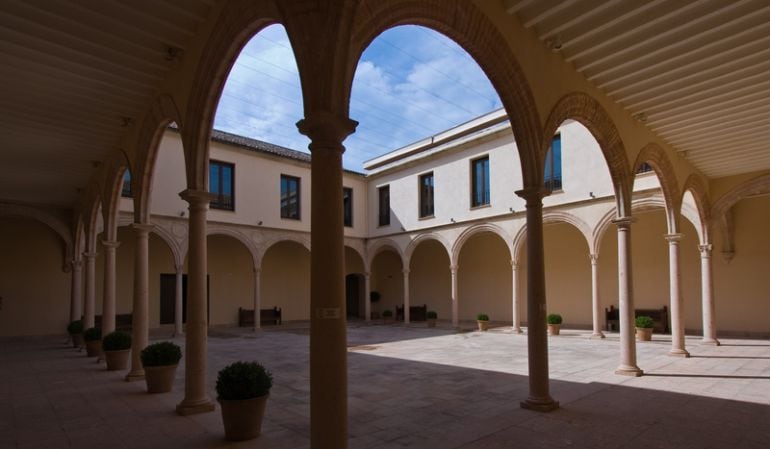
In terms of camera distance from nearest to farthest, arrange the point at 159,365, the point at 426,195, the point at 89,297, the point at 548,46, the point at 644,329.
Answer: the point at 548,46
the point at 159,365
the point at 89,297
the point at 644,329
the point at 426,195

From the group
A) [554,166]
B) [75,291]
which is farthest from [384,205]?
[75,291]

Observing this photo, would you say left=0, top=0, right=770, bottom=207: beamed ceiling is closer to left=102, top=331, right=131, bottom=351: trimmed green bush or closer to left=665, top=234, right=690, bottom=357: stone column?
left=665, top=234, right=690, bottom=357: stone column

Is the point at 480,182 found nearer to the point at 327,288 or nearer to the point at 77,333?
the point at 77,333

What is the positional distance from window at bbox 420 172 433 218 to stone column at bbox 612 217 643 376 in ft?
41.2

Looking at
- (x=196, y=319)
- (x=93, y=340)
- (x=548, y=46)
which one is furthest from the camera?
(x=93, y=340)

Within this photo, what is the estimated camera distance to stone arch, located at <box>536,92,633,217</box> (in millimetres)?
6664

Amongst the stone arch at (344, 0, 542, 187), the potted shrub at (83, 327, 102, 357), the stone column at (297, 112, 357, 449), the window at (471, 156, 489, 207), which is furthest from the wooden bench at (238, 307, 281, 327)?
the stone column at (297, 112, 357, 449)

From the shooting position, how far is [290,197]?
20.9 metres

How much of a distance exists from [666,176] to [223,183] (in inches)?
573

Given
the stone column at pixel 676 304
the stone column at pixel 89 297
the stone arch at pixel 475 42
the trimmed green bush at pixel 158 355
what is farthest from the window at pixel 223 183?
the stone column at pixel 676 304

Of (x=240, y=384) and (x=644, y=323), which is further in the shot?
(x=644, y=323)

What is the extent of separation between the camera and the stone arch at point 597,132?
666cm

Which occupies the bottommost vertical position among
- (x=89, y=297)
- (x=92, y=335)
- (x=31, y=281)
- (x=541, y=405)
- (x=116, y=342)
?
(x=541, y=405)

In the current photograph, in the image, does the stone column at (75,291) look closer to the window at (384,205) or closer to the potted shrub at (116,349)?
the potted shrub at (116,349)
